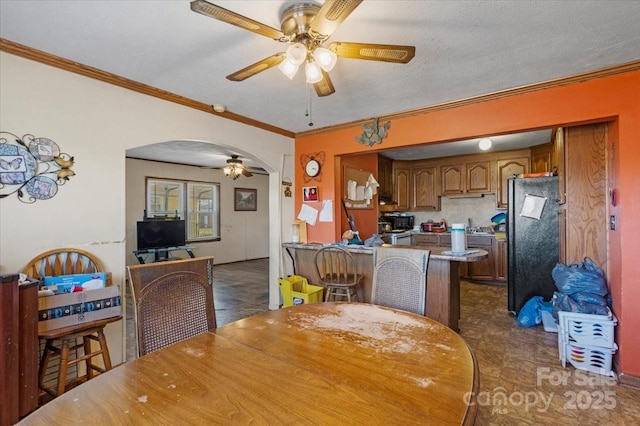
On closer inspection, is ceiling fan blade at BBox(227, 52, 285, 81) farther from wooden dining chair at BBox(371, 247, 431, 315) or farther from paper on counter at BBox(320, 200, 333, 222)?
paper on counter at BBox(320, 200, 333, 222)

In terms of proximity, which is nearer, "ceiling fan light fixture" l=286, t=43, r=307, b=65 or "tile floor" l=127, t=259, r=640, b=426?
"ceiling fan light fixture" l=286, t=43, r=307, b=65

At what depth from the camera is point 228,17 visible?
134 centimetres

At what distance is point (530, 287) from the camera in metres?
3.49

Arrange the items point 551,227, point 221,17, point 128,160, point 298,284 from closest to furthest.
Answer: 1. point 221,17
2. point 551,227
3. point 298,284
4. point 128,160

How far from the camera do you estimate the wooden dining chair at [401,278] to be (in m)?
1.79

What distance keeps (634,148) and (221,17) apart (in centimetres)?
284

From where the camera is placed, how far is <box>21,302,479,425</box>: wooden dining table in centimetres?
80

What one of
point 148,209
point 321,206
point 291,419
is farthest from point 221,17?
point 148,209

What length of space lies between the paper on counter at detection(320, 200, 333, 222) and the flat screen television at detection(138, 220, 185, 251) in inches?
139

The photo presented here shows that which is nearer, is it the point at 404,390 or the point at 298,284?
the point at 404,390

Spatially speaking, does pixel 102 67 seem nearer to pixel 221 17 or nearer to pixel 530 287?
pixel 221 17

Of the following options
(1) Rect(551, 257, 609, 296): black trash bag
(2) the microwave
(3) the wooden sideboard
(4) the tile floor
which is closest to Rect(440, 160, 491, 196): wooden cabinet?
(2) the microwave

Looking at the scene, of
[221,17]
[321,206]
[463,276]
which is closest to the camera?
[221,17]

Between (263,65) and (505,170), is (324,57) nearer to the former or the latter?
(263,65)
